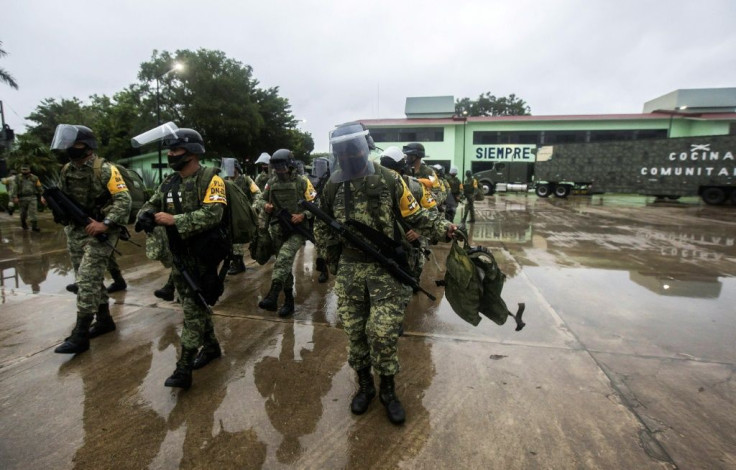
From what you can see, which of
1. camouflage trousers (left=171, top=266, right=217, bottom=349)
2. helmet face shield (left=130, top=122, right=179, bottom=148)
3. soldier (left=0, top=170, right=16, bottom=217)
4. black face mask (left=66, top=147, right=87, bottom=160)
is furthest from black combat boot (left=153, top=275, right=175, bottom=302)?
soldier (left=0, top=170, right=16, bottom=217)

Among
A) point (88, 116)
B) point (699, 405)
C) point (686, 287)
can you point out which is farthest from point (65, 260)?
point (88, 116)

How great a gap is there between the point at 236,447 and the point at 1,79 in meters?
23.8

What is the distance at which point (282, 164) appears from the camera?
4.31 meters

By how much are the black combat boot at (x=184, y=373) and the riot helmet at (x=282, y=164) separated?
221cm

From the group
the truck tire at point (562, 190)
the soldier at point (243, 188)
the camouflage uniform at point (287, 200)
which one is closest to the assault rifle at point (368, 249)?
the camouflage uniform at point (287, 200)

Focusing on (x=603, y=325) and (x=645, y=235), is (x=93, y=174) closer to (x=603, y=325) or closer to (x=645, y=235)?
(x=603, y=325)

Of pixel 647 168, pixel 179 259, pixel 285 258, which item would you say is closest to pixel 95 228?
pixel 179 259

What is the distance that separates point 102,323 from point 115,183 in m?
1.25

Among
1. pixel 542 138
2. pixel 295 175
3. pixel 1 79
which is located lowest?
pixel 295 175

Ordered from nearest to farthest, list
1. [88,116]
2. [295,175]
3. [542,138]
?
[295,175] → [542,138] → [88,116]

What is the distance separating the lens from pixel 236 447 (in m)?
2.08

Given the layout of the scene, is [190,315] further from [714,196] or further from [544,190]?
[544,190]

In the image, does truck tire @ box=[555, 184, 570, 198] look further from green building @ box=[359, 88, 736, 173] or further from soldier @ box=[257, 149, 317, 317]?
soldier @ box=[257, 149, 317, 317]

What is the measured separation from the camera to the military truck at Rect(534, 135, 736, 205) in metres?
16.4
